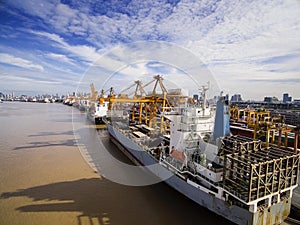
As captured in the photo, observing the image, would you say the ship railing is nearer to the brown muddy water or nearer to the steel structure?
the steel structure

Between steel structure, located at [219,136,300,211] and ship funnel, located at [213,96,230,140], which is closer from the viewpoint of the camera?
steel structure, located at [219,136,300,211]

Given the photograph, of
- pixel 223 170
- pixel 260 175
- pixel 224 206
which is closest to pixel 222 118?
pixel 223 170

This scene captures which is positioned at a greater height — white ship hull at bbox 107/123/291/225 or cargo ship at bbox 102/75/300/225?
cargo ship at bbox 102/75/300/225

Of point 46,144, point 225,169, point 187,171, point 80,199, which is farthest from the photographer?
point 46,144

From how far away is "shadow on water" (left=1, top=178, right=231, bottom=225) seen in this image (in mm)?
6578

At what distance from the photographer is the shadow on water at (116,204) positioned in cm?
658

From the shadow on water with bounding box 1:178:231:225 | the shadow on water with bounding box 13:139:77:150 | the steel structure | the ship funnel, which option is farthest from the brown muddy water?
the ship funnel

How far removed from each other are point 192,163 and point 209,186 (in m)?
1.34

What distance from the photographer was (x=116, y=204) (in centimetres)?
740

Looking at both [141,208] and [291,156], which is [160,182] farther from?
[291,156]

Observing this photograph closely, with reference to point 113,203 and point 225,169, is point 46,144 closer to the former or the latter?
point 113,203

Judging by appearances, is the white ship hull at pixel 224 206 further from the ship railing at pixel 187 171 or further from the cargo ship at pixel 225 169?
the ship railing at pixel 187 171

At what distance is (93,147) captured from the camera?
1566cm

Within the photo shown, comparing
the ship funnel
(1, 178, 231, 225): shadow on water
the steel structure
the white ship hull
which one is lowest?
(1, 178, 231, 225): shadow on water
